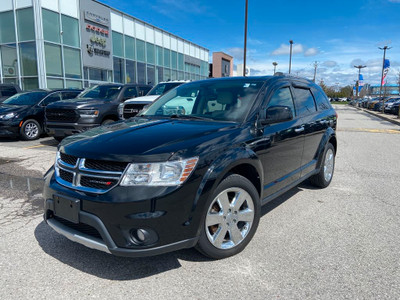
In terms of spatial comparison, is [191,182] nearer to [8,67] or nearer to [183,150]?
[183,150]

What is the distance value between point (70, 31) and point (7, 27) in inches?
139

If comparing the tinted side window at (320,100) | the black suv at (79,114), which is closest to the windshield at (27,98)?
the black suv at (79,114)

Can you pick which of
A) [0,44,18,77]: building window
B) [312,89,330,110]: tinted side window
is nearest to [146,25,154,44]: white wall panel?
[0,44,18,77]: building window

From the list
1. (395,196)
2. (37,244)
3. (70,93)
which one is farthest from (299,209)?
(70,93)

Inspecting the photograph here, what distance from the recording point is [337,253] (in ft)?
10.3

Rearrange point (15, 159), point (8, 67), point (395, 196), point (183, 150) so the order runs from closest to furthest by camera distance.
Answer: point (183, 150) → point (395, 196) → point (15, 159) → point (8, 67)

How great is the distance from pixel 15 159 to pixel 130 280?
6.15 metres

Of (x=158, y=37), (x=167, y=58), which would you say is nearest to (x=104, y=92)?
(x=158, y=37)

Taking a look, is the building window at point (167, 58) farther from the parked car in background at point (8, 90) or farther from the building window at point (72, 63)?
the parked car in background at point (8, 90)

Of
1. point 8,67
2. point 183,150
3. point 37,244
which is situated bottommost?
point 37,244

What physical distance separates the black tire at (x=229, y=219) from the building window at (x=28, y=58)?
63.1 feet

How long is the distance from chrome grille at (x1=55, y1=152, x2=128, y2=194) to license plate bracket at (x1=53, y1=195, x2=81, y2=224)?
11cm

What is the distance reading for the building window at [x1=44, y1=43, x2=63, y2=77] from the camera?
18.8 m

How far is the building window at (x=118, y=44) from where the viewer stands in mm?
23859
